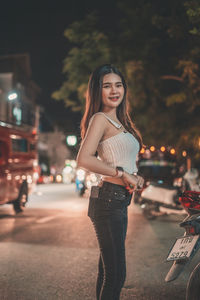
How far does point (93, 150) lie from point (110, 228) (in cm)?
53

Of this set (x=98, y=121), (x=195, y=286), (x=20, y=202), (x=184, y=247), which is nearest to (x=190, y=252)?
(x=184, y=247)

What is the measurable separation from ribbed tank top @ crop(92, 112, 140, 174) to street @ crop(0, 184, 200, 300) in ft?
6.67

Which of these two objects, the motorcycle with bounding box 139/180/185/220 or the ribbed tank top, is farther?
the motorcycle with bounding box 139/180/185/220

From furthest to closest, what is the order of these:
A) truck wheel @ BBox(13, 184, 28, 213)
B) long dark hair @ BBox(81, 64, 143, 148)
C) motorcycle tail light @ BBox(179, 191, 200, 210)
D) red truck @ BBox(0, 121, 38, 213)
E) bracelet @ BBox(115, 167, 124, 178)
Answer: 1. truck wheel @ BBox(13, 184, 28, 213)
2. red truck @ BBox(0, 121, 38, 213)
3. motorcycle tail light @ BBox(179, 191, 200, 210)
4. long dark hair @ BBox(81, 64, 143, 148)
5. bracelet @ BBox(115, 167, 124, 178)

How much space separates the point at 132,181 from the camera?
2.95 meters

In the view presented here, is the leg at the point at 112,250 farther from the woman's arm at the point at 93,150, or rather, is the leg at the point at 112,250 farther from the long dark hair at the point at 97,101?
the long dark hair at the point at 97,101

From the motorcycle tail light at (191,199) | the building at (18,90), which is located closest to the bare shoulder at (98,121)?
the motorcycle tail light at (191,199)

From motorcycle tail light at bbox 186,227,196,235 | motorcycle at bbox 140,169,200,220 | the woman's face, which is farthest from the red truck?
the woman's face

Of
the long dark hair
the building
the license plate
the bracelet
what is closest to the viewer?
the bracelet

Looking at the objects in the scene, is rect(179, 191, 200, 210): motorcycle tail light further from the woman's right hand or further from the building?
the building

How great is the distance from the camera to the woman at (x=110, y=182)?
2.93 metres

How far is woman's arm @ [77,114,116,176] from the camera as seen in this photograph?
2898 millimetres

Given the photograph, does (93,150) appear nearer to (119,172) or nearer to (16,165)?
(119,172)

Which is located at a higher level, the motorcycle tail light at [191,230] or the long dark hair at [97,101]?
the long dark hair at [97,101]
